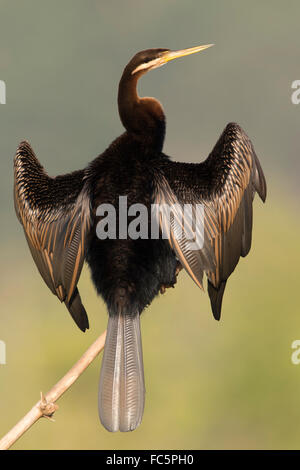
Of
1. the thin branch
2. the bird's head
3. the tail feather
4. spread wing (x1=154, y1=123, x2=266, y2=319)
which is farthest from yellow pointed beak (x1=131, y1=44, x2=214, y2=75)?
the thin branch

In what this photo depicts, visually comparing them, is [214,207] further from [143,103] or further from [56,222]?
[56,222]

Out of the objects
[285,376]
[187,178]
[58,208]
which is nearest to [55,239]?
[58,208]

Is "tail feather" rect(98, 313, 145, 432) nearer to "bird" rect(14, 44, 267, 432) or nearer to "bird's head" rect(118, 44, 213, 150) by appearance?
"bird" rect(14, 44, 267, 432)

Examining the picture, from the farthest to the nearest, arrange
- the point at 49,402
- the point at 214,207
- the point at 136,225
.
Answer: the point at 214,207
the point at 136,225
the point at 49,402

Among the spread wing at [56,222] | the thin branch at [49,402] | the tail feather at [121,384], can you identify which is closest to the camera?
the thin branch at [49,402]

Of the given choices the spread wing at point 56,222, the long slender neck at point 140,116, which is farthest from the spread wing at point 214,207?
the spread wing at point 56,222

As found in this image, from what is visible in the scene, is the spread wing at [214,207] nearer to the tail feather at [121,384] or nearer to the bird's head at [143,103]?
the bird's head at [143,103]

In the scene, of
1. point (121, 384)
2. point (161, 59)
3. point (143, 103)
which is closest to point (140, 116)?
point (143, 103)
